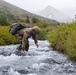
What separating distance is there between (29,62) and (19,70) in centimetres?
206

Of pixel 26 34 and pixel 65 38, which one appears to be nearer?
pixel 26 34

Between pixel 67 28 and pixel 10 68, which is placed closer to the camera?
pixel 10 68

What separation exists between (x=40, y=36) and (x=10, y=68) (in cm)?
2196

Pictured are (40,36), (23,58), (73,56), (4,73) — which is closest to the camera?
(4,73)

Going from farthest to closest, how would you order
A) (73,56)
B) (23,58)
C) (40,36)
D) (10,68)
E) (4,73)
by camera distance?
1. (40,36)
2. (23,58)
3. (73,56)
4. (10,68)
5. (4,73)

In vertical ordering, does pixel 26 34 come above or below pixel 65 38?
above

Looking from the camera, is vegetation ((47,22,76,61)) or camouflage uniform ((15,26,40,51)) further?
vegetation ((47,22,76,61))

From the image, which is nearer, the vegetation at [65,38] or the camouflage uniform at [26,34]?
the camouflage uniform at [26,34]

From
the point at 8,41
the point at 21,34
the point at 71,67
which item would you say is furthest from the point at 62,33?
the point at 8,41

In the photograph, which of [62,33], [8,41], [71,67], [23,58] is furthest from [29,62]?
[8,41]

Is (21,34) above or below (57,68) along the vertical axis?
above

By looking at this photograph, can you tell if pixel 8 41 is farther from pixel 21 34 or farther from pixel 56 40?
pixel 21 34

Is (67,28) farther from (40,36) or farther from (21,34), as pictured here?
(40,36)

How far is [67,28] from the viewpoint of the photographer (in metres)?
19.5
